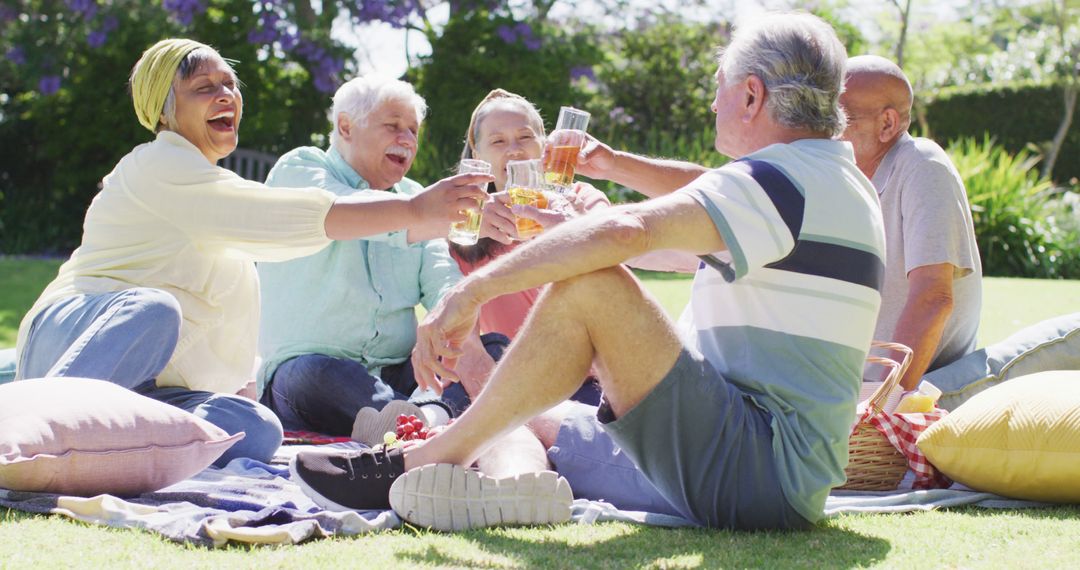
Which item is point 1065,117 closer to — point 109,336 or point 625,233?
point 109,336

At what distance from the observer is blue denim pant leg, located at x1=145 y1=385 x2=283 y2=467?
4090 mm

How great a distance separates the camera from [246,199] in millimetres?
4078

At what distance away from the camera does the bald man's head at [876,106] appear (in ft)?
15.7

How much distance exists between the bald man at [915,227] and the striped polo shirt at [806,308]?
4.57 feet

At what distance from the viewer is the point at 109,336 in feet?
12.6

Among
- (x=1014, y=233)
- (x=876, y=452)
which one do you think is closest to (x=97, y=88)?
(x=1014, y=233)

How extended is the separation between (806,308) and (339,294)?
2.65m

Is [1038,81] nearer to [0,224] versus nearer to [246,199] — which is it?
[0,224]

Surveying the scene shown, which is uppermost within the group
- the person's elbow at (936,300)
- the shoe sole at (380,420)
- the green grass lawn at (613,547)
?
the person's elbow at (936,300)

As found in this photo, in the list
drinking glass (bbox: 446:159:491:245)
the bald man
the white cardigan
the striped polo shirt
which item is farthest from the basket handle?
the white cardigan

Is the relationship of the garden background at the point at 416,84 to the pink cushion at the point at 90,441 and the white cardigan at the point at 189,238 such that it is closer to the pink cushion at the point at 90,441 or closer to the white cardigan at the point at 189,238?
Result: the white cardigan at the point at 189,238

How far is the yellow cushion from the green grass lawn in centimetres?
18

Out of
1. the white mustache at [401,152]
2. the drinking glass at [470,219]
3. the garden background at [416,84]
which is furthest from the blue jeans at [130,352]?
→ the garden background at [416,84]

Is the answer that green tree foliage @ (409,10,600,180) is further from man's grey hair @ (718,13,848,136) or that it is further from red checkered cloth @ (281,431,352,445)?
man's grey hair @ (718,13,848,136)
